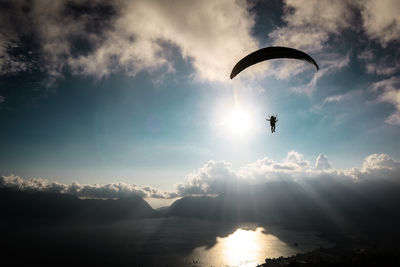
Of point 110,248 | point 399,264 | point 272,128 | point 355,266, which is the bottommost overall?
point 110,248

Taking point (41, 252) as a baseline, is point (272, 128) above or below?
above

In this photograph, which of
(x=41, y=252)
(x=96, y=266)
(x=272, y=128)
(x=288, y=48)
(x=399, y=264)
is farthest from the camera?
(x=41, y=252)

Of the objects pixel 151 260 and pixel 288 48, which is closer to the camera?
pixel 288 48

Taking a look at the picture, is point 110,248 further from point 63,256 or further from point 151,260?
point 151,260

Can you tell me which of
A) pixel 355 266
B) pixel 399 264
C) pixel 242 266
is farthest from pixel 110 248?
pixel 399 264

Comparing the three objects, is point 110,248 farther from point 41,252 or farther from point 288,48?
point 288,48

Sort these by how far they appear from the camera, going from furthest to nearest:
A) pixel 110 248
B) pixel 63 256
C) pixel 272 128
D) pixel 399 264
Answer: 1. pixel 110 248
2. pixel 63 256
3. pixel 399 264
4. pixel 272 128
